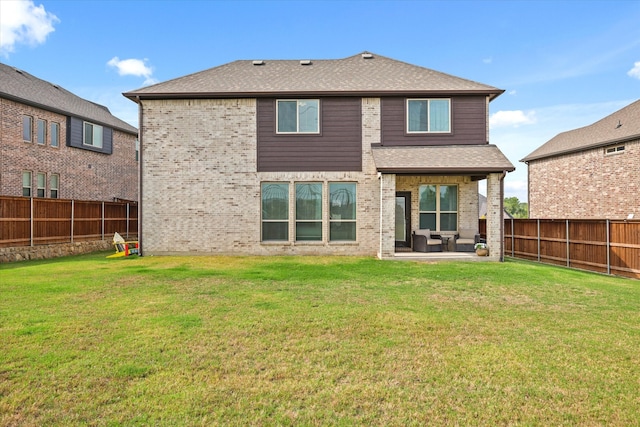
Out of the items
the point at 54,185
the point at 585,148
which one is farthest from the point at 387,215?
the point at 54,185

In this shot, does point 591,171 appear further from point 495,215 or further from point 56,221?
point 56,221

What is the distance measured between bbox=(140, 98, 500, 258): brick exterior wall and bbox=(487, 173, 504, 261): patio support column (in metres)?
3.71

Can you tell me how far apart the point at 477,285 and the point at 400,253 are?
4552mm

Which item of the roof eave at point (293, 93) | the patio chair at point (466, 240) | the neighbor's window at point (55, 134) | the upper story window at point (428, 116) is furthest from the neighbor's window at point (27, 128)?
the patio chair at point (466, 240)

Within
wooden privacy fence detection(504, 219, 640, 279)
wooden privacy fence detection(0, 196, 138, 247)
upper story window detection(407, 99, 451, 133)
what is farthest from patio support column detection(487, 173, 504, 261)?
wooden privacy fence detection(0, 196, 138, 247)

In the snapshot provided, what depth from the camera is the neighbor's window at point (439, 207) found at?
1341 centimetres

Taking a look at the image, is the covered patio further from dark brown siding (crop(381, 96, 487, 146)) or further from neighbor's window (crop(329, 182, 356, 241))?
neighbor's window (crop(329, 182, 356, 241))

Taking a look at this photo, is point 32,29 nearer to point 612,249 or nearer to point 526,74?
point 526,74

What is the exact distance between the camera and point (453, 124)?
41.6 ft

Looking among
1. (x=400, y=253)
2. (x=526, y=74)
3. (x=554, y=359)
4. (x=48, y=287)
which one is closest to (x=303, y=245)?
(x=400, y=253)

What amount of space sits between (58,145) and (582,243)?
24.4 meters

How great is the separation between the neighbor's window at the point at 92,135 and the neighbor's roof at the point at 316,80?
411 inches

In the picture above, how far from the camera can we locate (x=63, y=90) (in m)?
22.2

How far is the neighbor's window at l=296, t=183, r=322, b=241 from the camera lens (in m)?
12.7
